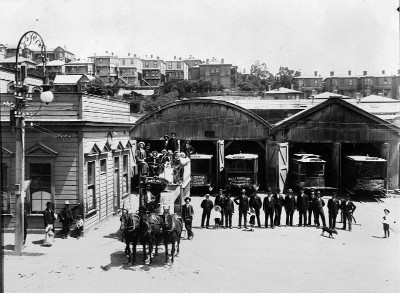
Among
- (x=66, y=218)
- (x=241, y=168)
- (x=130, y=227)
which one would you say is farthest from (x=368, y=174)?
(x=66, y=218)

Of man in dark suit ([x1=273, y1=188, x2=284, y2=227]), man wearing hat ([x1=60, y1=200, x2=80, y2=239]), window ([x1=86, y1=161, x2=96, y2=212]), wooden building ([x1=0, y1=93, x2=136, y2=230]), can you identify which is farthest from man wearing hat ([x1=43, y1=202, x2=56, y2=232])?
man in dark suit ([x1=273, y1=188, x2=284, y2=227])

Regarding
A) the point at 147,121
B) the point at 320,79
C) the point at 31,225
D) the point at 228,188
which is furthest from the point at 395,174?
the point at 320,79

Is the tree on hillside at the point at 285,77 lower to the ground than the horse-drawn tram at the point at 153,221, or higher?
higher

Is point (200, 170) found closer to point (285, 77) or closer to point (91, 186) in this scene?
point (91, 186)

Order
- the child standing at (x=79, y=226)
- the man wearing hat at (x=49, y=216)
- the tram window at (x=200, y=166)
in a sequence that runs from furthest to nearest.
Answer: the tram window at (x=200, y=166) < the child standing at (x=79, y=226) < the man wearing hat at (x=49, y=216)

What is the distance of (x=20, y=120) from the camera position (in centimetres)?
1416

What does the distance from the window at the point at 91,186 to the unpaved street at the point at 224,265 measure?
1.29 m

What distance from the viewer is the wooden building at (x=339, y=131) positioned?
3048 cm

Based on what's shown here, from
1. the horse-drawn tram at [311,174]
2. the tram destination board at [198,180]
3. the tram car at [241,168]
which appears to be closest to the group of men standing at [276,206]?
the horse-drawn tram at [311,174]

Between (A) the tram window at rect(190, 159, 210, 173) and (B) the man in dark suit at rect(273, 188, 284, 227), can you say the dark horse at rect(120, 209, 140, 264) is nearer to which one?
(B) the man in dark suit at rect(273, 188, 284, 227)

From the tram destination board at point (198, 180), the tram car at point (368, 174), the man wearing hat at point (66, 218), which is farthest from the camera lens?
the tram destination board at point (198, 180)

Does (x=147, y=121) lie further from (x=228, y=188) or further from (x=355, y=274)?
(x=355, y=274)

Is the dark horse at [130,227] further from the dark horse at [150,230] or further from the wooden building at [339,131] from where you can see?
the wooden building at [339,131]

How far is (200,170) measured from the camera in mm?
30922
